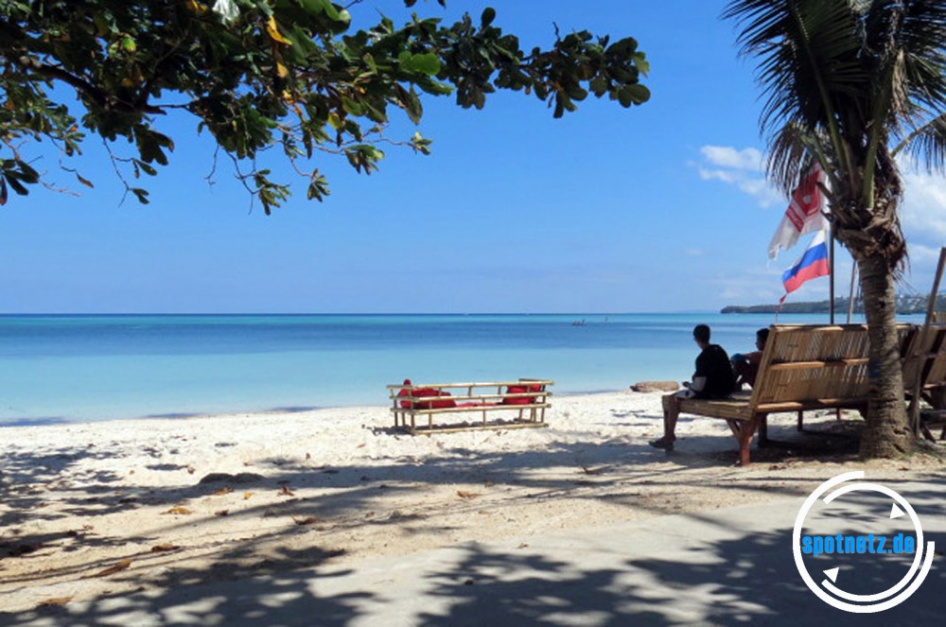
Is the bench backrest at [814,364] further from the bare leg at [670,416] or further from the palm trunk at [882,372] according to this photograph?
the bare leg at [670,416]

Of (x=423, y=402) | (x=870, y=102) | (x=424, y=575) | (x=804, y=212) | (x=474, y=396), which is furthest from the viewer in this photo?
(x=804, y=212)

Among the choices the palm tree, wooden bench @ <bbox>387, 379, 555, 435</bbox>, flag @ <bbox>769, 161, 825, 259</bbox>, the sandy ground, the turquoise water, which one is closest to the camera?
the sandy ground

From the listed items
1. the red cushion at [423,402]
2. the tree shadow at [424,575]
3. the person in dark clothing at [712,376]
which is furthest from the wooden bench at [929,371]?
the red cushion at [423,402]

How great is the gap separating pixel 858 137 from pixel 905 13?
1061 mm

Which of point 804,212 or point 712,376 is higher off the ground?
point 804,212

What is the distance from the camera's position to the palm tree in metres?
6.72

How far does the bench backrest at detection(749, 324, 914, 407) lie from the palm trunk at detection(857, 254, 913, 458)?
346mm

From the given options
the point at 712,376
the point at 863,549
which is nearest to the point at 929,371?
the point at 712,376

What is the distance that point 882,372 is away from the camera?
7016 mm

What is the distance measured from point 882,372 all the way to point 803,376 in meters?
0.64

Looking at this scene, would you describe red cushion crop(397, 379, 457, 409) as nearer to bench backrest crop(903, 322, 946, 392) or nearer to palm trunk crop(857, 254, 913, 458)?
palm trunk crop(857, 254, 913, 458)

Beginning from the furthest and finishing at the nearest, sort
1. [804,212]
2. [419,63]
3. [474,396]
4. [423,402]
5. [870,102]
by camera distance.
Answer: [804,212] → [474,396] → [423,402] → [870,102] → [419,63]

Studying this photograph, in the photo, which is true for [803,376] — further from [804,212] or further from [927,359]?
[804,212]

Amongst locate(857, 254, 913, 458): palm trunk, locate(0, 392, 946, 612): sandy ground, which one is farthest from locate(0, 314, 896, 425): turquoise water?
locate(857, 254, 913, 458): palm trunk
